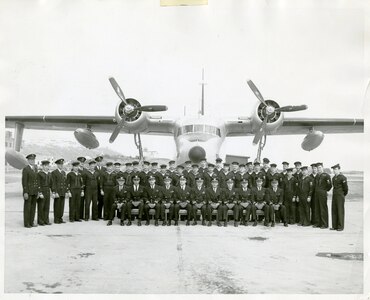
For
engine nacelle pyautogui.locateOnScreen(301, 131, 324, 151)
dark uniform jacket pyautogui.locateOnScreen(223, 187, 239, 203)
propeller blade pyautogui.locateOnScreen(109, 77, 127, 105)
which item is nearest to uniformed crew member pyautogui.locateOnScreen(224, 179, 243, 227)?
dark uniform jacket pyautogui.locateOnScreen(223, 187, 239, 203)

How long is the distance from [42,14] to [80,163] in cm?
274

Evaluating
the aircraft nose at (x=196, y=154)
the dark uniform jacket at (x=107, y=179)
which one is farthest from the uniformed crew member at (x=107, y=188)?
the aircraft nose at (x=196, y=154)

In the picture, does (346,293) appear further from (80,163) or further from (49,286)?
(80,163)

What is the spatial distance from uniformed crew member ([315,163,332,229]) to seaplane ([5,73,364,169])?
1.19 m

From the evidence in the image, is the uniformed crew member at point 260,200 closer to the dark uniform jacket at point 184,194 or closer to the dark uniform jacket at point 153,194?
the dark uniform jacket at point 184,194

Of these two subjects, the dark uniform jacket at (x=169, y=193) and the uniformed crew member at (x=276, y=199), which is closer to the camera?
the dark uniform jacket at (x=169, y=193)

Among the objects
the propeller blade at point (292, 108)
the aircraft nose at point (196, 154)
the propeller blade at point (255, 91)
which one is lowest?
the aircraft nose at point (196, 154)

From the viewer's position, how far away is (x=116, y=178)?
712 cm

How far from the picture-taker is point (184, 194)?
21.6 ft

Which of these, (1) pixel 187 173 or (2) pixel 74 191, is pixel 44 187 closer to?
(2) pixel 74 191

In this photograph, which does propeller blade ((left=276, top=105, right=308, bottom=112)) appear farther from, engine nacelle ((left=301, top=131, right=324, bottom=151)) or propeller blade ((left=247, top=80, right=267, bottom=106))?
engine nacelle ((left=301, top=131, right=324, bottom=151))

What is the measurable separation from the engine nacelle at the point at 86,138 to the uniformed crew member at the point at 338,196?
604 centimetres

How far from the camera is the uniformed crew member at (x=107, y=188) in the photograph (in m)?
7.07

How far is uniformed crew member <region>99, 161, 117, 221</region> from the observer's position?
7066 millimetres
